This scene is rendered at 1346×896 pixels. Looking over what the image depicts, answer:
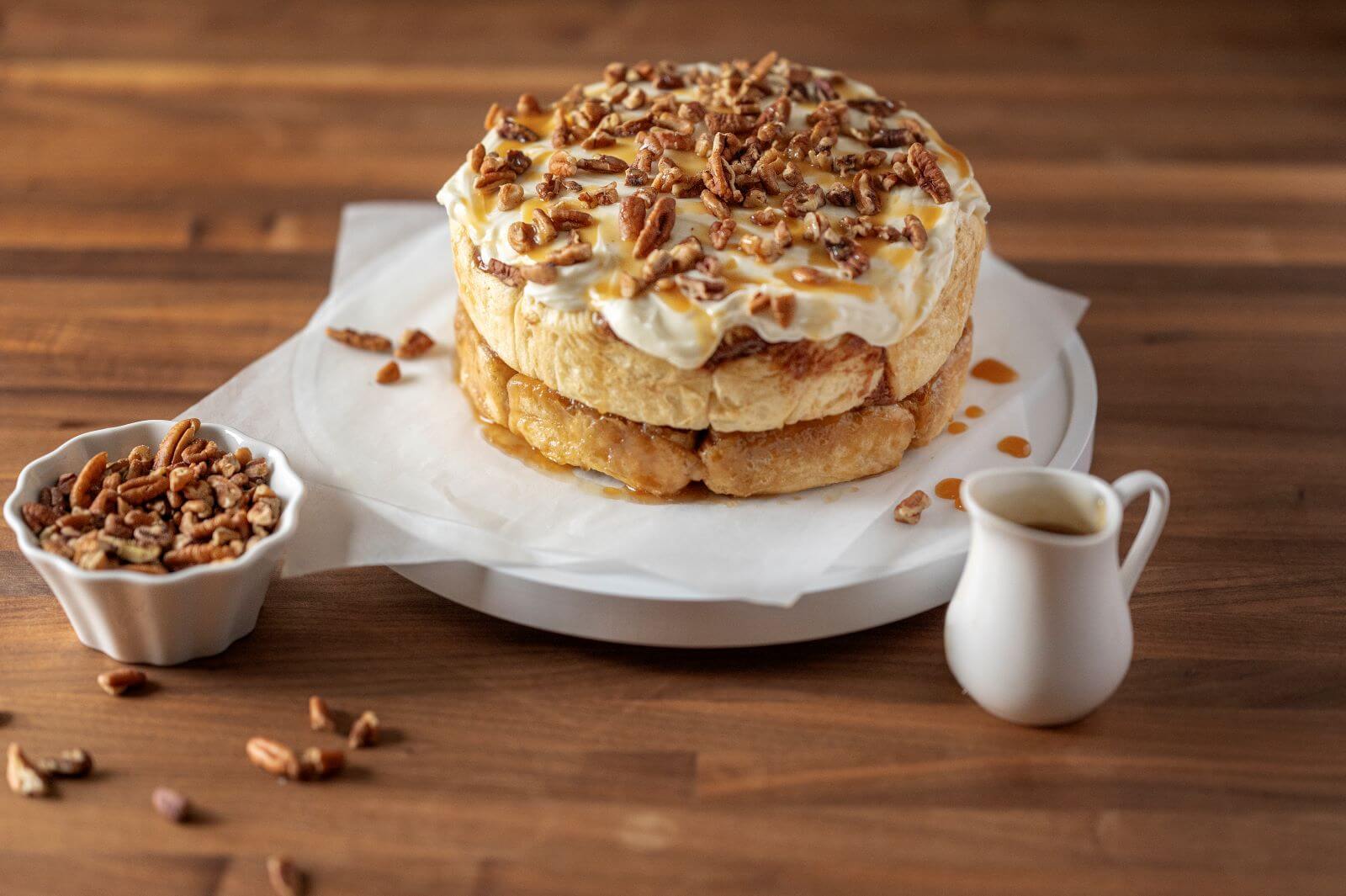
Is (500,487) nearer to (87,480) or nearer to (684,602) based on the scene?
(684,602)

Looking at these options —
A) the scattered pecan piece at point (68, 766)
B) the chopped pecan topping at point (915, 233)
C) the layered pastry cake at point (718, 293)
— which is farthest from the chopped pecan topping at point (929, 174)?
the scattered pecan piece at point (68, 766)

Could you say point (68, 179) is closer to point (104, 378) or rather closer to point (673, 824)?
point (104, 378)

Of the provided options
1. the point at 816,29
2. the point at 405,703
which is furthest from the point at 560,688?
the point at 816,29

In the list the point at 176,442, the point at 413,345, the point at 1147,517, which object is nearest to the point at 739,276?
the point at 1147,517

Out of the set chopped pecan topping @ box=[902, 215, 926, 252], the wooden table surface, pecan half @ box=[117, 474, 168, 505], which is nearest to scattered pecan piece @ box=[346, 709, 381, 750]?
the wooden table surface

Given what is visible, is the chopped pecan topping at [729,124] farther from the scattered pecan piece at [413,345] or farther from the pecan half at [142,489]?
the pecan half at [142,489]

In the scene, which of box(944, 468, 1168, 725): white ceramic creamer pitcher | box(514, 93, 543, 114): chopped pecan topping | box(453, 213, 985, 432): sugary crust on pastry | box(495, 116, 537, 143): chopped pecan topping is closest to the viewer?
box(944, 468, 1168, 725): white ceramic creamer pitcher

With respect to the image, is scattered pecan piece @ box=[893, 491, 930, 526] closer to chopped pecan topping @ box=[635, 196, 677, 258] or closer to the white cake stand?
the white cake stand
